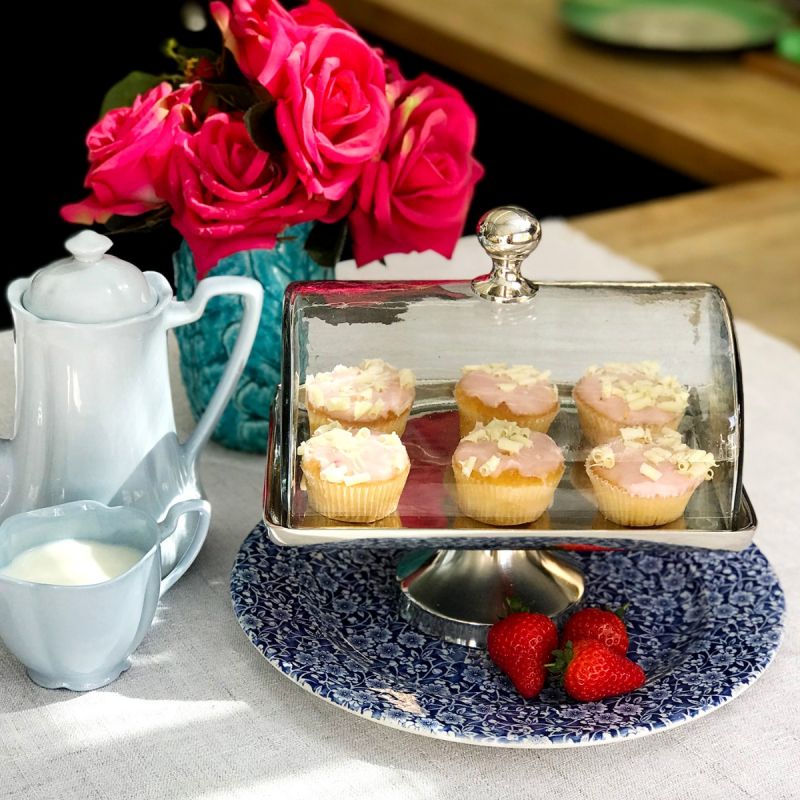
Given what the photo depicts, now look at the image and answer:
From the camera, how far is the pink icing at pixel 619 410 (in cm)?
79

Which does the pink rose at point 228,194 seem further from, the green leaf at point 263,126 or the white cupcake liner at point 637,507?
the white cupcake liner at point 637,507

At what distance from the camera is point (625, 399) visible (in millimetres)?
802

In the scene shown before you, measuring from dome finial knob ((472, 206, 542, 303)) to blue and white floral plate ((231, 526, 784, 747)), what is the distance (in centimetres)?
20

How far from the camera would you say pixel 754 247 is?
1.44m

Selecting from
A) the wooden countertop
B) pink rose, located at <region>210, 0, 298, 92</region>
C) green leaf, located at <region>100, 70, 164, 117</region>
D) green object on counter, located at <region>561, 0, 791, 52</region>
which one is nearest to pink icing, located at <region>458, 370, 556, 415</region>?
pink rose, located at <region>210, 0, 298, 92</region>

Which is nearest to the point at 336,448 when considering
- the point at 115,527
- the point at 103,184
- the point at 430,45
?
the point at 115,527

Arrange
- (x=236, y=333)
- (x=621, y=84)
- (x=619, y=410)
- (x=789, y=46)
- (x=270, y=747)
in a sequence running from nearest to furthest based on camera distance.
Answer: (x=270, y=747) < (x=619, y=410) < (x=236, y=333) < (x=621, y=84) < (x=789, y=46)

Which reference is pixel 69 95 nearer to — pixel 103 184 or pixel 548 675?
pixel 103 184

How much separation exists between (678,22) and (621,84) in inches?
9.5

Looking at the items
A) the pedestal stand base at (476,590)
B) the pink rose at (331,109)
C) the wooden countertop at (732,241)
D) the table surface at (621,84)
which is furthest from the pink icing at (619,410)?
the table surface at (621,84)

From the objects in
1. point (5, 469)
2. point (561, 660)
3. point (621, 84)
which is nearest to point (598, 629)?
point (561, 660)

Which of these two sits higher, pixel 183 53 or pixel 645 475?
pixel 183 53

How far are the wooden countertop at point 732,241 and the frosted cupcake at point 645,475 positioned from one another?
1.73ft

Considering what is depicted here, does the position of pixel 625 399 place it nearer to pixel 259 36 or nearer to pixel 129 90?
pixel 259 36
